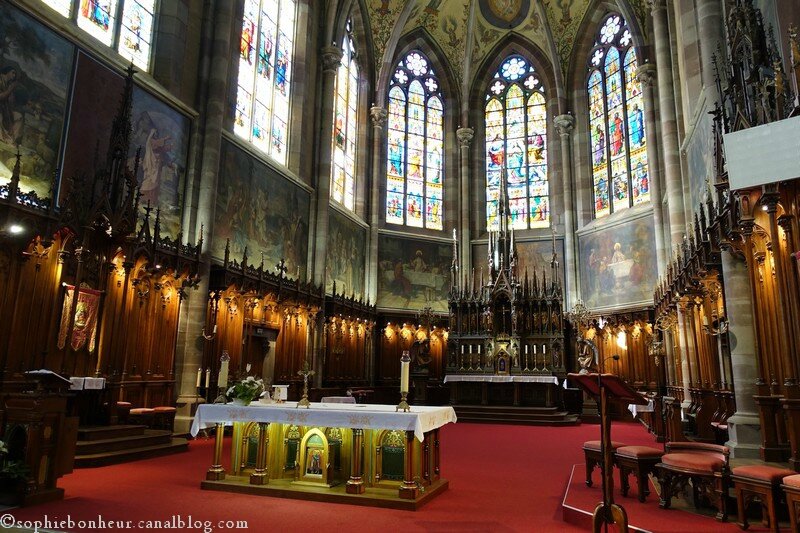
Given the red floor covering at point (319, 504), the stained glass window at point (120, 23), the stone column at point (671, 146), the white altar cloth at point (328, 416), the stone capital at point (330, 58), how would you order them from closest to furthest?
the red floor covering at point (319, 504), the white altar cloth at point (328, 416), the stained glass window at point (120, 23), the stone column at point (671, 146), the stone capital at point (330, 58)

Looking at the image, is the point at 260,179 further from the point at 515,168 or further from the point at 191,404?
the point at 515,168

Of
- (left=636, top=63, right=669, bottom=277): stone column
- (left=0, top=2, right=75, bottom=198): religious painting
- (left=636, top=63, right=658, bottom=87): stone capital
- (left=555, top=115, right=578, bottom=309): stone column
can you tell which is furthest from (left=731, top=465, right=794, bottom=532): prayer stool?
(left=636, top=63, right=658, bottom=87): stone capital

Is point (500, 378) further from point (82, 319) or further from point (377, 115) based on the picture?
point (82, 319)

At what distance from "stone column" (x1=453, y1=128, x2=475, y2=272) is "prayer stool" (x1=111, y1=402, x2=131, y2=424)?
17.1 meters

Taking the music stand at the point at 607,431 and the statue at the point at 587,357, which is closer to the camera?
the music stand at the point at 607,431

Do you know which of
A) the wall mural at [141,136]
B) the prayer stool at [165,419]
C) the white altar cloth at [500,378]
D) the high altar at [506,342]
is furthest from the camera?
the high altar at [506,342]

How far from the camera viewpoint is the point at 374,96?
2509 centimetres

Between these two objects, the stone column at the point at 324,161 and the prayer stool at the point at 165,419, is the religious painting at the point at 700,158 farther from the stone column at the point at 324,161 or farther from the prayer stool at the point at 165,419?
the prayer stool at the point at 165,419

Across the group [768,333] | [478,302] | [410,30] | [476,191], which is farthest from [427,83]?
[768,333]

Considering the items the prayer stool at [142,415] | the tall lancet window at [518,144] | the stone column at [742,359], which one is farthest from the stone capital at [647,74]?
the prayer stool at [142,415]

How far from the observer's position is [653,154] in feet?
68.4

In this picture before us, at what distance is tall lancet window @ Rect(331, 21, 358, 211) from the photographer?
22547 mm

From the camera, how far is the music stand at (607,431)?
431cm

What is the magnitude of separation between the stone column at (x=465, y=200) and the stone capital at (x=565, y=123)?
4037 mm
